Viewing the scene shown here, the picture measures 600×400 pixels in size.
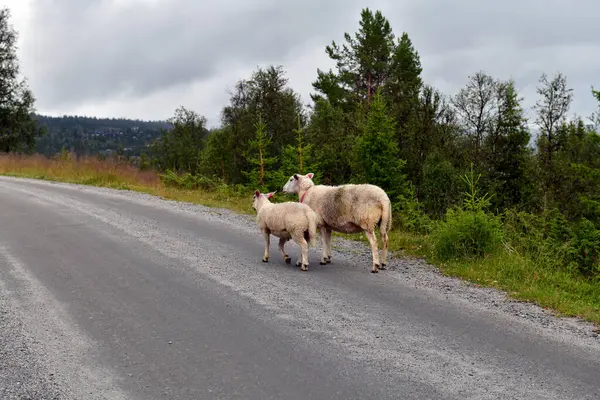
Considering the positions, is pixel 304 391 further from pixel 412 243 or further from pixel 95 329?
pixel 412 243

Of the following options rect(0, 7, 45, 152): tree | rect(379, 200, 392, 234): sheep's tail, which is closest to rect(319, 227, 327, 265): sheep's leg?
rect(379, 200, 392, 234): sheep's tail

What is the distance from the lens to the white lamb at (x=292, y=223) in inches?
360

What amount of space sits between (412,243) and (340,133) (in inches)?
659

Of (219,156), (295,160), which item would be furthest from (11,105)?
(295,160)

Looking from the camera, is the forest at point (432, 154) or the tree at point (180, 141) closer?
the forest at point (432, 154)

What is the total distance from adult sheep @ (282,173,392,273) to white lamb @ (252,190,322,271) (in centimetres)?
31

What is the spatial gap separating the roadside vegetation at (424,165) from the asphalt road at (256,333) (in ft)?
5.39

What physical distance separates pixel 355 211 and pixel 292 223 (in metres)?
1.15

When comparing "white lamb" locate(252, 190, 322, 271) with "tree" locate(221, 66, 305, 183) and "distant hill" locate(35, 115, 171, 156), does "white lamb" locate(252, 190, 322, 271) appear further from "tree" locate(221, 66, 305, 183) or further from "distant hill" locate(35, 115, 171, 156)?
"distant hill" locate(35, 115, 171, 156)

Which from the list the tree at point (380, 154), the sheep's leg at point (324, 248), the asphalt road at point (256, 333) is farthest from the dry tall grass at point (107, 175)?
the asphalt road at point (256, 333)

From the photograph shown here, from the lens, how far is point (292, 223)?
9156 mm

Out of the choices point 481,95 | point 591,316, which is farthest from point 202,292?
point 481,95

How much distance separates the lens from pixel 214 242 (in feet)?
37.6

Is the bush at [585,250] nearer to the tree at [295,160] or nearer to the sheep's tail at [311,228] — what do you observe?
the sheep's tail at [311,228]
